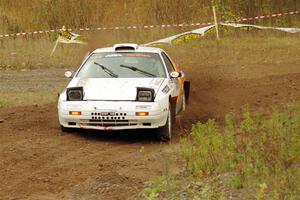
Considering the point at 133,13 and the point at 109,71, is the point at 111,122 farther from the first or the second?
the point at 133,13

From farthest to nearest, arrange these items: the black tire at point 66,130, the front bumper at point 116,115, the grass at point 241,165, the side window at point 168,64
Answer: the side window at point 168,64
the black tire at point 66,130
the front bumper at point 116,115
the grass at point 241,165

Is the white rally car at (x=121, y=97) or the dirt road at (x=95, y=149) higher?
the white rally car at (x=121, y=97)

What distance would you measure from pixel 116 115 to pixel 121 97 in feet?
1.16

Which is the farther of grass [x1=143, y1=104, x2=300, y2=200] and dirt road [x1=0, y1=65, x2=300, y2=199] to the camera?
dirt road [x1=0, y1=65, x2=300, y2=199]

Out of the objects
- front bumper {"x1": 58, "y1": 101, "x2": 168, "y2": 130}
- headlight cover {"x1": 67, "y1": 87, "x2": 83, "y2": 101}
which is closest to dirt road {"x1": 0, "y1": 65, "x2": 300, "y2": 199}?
front bumper {"x1": 58, "y1": 101, "x2": 168, "y2": 130}

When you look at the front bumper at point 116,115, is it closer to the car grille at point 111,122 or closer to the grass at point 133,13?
the car grille at point 111,122

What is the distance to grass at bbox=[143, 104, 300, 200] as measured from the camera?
705 centimetres

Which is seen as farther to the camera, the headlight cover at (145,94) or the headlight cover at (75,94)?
the headlight cover at (75,94)

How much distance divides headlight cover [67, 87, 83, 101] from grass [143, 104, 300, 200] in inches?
88.6

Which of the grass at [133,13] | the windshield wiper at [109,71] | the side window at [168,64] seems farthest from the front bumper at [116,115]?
the grass at [133,13]

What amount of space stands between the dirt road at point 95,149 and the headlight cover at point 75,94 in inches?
26.6

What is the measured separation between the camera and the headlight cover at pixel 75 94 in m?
10.8

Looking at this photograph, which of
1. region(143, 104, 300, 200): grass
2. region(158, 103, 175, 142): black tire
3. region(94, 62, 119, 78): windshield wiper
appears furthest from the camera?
region(94, 62, 119, 78): windshield wiper

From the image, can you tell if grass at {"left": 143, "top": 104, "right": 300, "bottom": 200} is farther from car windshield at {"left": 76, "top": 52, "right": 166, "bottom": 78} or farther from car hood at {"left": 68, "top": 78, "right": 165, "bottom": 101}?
car windshield at {"left": 76, "top": 52, "right": 166, "bottom": 78}
